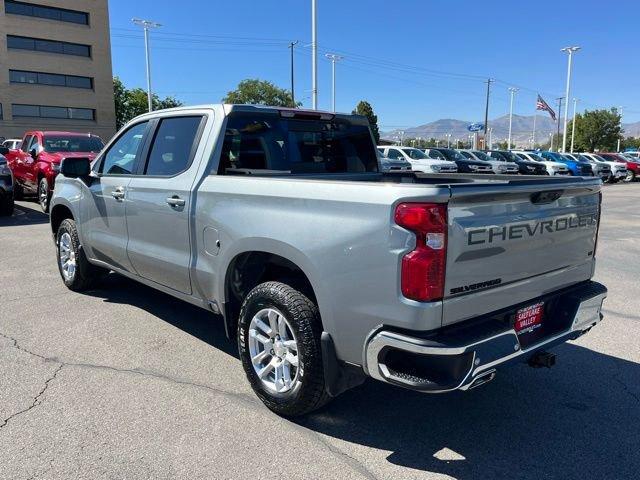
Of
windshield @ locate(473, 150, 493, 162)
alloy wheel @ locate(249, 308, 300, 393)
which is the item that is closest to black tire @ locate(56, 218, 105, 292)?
alloy wheel @ locate(249, 308, 300, 393)

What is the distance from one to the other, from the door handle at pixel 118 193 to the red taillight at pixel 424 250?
3037mm

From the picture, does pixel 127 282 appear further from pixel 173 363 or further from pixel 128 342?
pixel 173 363

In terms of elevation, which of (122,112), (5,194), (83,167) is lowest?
(5,194)

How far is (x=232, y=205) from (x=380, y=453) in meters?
1.78

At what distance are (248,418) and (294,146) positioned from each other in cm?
211

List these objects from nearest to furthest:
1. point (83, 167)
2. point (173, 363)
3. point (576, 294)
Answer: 1. point (576, 294)
2. point (173, 363)
3. point (83, 167)

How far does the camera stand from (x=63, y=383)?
12.7 feet

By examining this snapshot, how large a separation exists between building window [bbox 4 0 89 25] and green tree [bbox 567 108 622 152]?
70570mm

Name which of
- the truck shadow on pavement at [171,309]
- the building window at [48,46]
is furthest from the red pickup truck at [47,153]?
the building window at [48,46]

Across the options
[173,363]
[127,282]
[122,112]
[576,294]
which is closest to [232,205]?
[173,363]

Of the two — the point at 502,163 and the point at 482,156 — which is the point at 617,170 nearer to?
the point at 482,156

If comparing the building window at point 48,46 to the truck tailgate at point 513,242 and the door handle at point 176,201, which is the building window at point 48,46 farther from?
the truck tailgate at point 513,242

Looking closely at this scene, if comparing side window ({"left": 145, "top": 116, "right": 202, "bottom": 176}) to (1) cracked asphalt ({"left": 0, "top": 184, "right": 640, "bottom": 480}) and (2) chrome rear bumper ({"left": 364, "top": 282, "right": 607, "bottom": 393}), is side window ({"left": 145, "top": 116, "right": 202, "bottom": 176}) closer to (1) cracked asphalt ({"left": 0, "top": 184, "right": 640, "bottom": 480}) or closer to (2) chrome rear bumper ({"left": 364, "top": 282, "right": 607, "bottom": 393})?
(1) cracked asphalt ({"left": 0, "top": 184, "right": 640, "bottom": 480})

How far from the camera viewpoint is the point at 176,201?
405 cm
